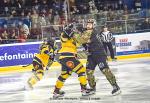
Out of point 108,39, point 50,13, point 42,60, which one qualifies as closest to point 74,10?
point 50,13

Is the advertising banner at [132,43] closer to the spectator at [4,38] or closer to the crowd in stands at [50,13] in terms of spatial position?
the crowd in stands at [50,13]

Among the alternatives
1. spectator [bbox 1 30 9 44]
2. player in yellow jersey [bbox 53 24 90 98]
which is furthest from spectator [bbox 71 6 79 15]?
player in yellow jersey [bbox 53 24 90 98]

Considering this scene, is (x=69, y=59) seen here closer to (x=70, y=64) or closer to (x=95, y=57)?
(x=70, y=64)

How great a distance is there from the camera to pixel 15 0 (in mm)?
19297

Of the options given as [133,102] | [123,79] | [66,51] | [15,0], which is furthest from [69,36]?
[15,0]

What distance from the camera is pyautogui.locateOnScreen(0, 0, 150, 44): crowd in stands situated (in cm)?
1711

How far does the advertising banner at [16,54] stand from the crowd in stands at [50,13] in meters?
0.24

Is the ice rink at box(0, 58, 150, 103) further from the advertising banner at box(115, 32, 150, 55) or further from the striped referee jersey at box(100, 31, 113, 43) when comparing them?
the advertising banner at box(115, 32, 150, 55)

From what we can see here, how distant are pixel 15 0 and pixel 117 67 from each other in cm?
609

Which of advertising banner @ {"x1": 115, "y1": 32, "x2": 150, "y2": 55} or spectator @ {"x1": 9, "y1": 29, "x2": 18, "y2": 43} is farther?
advertising banner @ {"x1": 115, "y1": 32, "x2": 150, "y2": 55}

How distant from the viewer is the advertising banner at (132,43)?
1798 cm

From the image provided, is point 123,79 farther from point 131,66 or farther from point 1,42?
point 1,42

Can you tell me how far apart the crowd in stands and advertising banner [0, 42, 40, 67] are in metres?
0.24

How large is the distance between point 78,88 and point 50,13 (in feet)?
26.6
